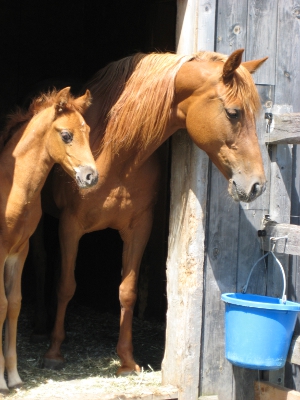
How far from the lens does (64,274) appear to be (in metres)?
4.73

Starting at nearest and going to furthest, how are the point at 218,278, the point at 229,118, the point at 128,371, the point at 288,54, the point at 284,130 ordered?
the point at 229,118 < the point at 284,130 < the point at 218,278 < the point at 288,54 < the point at 128,371

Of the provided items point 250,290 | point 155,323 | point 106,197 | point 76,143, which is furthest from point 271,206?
point 155,323

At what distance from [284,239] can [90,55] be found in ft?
14.0

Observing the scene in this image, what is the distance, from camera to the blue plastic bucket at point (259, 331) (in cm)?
378

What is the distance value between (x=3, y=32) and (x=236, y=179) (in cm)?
460

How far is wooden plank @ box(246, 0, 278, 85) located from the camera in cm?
436

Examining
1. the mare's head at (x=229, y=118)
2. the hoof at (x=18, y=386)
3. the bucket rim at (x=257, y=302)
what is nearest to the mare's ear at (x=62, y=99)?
the mare's head at (x=229, y=118)

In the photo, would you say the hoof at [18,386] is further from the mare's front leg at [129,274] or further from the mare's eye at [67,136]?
the mare's eye at [67,136]

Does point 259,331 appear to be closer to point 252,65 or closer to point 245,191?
point 245,191

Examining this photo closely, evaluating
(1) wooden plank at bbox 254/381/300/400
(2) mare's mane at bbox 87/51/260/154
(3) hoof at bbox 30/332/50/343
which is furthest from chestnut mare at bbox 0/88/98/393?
(1) wooden plank at bbox 254/381/300/400

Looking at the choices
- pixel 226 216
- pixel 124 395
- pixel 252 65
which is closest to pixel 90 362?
pixel 124 395

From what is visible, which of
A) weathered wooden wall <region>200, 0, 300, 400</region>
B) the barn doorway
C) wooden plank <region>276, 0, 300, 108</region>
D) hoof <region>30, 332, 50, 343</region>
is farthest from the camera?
the barn doorway

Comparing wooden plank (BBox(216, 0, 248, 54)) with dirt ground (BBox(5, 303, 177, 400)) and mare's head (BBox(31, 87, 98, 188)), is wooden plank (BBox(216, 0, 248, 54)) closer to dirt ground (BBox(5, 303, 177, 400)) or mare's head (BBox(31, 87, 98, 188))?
mare's head (BBox(31, 87, 98, 188))

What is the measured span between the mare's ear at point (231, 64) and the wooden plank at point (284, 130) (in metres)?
0.56
